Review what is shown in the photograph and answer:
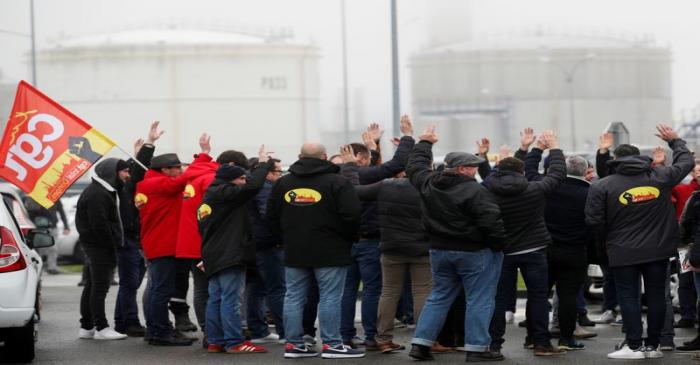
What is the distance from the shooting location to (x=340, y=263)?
408 inches

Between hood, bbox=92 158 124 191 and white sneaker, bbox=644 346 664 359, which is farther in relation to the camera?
hood, bbox=92 158 124 191

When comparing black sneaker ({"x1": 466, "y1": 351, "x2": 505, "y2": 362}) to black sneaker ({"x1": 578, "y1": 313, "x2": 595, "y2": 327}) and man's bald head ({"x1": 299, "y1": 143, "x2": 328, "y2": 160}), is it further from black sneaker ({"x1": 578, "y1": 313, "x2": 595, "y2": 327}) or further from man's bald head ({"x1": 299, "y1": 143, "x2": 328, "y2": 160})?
black sneaker ({"x1": 578, "y1": 313, "x2": 595, "y2": 327})

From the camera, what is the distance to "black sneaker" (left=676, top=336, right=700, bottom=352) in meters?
10.6

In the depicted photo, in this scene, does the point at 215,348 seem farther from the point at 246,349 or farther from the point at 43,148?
the point at 43,148

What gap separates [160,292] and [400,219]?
2.19 metres

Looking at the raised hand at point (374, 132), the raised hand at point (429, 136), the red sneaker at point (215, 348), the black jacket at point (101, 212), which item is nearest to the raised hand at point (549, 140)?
the raised hand at point (429, 136)

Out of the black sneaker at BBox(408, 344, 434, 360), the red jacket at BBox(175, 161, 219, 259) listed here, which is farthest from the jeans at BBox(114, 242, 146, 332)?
the black sneaker at BBox(408, 344, 434, 360)

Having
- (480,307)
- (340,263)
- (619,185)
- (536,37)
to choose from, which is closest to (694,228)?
(619,185)

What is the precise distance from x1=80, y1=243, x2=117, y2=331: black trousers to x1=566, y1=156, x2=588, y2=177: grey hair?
4.16 m

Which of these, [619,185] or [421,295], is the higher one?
[619,185]

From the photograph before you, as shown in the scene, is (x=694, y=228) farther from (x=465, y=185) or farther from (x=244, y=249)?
(x=244, y=249)

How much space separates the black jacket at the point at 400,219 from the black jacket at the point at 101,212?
256cm

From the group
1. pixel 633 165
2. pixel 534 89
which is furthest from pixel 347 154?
pixel 534 89

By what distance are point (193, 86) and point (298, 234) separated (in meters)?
63.1
